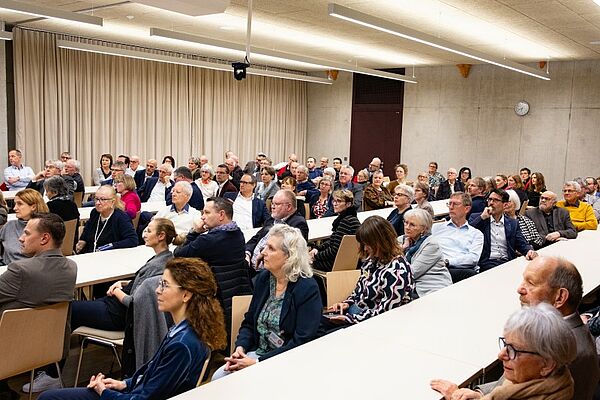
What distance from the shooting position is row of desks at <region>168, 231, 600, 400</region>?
2.36 meters

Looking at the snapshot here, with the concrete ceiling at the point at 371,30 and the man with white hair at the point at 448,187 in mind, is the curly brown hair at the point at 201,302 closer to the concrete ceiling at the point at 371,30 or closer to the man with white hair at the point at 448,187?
the concrete ceiling at the point at 371,30

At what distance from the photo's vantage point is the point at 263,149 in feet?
50.2

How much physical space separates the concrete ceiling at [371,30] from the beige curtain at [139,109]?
636 mm

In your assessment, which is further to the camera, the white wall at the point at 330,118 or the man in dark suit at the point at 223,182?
the white wall at the point at 330,118

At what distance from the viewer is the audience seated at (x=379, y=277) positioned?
352cm

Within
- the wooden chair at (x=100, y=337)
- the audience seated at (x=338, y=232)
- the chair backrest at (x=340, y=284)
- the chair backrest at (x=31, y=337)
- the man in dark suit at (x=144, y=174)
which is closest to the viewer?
the chair backrest at (x=31, y=337)

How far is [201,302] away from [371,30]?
731cm

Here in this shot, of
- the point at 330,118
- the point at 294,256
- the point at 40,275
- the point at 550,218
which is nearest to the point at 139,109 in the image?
the point at 330,118

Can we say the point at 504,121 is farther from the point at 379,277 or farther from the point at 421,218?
the point at 379,277

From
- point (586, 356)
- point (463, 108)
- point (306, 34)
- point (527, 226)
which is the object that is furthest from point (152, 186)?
point (463, 108)

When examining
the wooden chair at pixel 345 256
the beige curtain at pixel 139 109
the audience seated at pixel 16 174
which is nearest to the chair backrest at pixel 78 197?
the audience seated at pixel 16 174

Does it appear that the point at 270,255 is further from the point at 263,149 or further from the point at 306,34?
the point at 263,149

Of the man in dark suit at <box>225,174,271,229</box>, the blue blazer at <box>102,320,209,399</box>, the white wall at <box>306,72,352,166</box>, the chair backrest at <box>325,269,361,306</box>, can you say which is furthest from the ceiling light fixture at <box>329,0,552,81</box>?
the white wall at <box>306,72,352,166</box>

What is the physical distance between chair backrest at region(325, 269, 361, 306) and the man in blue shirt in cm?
157
